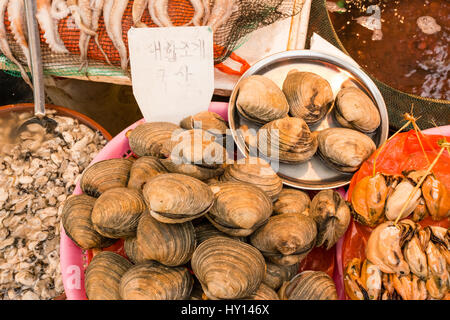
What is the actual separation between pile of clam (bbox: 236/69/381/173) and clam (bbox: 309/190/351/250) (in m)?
0.17

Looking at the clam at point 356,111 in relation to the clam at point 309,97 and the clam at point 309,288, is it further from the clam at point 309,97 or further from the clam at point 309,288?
the clam at point 309,288

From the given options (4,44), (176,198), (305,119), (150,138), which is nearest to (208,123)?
(150,138)

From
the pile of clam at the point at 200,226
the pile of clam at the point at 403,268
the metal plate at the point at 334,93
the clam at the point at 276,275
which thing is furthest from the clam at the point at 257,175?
the pile of clam at the point at 403,268

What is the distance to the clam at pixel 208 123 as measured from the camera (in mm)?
1242

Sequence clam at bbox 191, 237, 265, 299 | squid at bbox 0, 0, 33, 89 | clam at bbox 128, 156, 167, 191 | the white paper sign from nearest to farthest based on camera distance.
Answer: clam at bbox 191, 237, 265, 299, clam at bbox 128, 156, 167, 191, the white paper sign, squid at bbox 0, 0, 33, 89

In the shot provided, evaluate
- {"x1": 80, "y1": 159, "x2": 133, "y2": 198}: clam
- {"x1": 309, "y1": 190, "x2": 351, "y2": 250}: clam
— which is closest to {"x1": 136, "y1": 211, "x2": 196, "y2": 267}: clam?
{"x1": 80, "y1": 159, "x2": 133, "y2": 198}: clam

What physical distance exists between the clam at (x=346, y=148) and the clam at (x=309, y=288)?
38cm

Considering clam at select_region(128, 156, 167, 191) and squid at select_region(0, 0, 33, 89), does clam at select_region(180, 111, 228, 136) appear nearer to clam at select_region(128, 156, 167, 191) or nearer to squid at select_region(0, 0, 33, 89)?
clam at select_region(128, 156, 167, 191)

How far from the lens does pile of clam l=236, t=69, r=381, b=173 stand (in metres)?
1.15

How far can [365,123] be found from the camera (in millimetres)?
1225

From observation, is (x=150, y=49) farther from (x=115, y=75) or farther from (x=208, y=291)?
(x=208, y=291)

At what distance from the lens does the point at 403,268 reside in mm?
938

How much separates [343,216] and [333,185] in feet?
0.65

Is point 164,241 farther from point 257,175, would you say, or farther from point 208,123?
point 208,123
